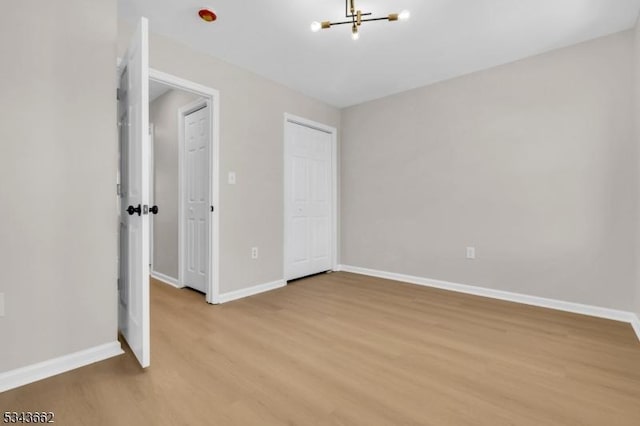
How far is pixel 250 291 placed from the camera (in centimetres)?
323

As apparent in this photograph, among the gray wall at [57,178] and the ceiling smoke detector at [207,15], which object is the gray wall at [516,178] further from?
the gray wall at [57,178]

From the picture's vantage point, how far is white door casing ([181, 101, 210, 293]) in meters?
3.28

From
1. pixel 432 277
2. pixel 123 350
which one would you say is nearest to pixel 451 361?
pixel 432 277

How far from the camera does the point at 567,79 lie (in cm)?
275

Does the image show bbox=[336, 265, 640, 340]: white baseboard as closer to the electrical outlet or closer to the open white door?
the electrical outlet

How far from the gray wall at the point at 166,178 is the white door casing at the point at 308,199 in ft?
4.35

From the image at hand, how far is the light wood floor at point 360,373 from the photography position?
1368mm

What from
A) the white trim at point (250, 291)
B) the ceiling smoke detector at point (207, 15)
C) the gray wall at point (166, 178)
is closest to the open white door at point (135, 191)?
the ceiling smoke detector at point (207, 15)

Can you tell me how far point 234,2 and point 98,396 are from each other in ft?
8.27

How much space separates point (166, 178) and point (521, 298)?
4.26 m

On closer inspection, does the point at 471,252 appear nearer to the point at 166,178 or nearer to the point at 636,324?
the point at 636,324

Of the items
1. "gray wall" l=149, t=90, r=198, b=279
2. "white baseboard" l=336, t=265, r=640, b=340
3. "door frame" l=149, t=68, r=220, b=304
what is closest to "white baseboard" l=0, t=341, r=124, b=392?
"door frame" l=149, t=68, r=220, b=304

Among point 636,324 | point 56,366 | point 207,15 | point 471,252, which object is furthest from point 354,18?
point 636,324

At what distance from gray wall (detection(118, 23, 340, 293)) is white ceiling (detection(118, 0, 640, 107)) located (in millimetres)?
153
